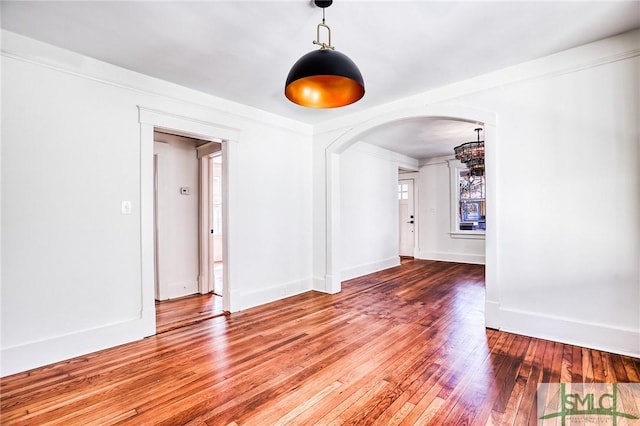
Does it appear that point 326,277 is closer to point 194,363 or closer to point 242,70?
point 194,363

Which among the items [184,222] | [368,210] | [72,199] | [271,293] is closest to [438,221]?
[368,210]

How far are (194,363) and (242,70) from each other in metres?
2.76

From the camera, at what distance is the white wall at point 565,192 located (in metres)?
2.63

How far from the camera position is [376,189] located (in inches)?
259

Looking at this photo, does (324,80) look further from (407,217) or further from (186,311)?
(407,217)

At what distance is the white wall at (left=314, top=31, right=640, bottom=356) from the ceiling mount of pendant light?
6.20 feet

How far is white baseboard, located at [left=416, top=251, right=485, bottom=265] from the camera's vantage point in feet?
24.0

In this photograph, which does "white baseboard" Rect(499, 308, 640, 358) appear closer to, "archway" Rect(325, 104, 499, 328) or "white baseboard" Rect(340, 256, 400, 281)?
"archway" Rect(325, 104, 499, 328)

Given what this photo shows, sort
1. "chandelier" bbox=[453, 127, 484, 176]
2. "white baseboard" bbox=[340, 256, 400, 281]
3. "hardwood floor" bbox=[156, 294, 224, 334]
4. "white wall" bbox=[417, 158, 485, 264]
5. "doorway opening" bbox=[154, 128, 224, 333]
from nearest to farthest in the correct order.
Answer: "hardwood floor" bbox=[156, 294, 224, 334]
"doorway opening" bbox=[154, 128, 224, 333]
"chandelier" bbox=[453, 127, 484, 176]
"white baseboard" bbox=[340, 256, 400, 281]
"white wall" bbox=[417, 158, 485, 264]

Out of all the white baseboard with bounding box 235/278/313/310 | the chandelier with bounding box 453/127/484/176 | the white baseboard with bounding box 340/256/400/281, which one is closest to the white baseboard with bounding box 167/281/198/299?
the white baseboard with bounding box 235/278/313/310

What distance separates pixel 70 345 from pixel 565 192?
470 centimetres

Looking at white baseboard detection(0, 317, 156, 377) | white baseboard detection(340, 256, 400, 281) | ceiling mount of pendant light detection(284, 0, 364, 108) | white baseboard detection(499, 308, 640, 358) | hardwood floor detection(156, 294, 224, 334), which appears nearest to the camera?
ceiling mount of pendant light detection(284, 0, 364, 108)

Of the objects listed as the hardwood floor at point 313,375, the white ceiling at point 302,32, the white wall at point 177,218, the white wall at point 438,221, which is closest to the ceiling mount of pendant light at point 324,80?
the white ceiling at point 302,32

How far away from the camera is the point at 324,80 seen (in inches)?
88.4
